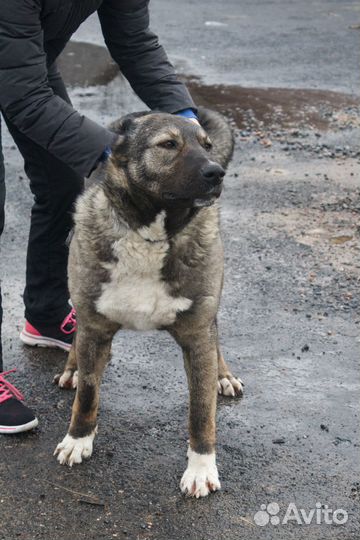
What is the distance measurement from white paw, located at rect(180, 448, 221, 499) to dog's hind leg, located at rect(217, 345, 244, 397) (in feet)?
2.06

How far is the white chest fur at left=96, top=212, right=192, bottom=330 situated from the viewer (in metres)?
→ 3.51

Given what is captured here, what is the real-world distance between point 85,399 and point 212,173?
119cm

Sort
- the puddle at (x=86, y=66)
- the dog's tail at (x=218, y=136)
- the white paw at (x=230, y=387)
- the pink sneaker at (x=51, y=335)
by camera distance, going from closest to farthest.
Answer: the dog's tail at (x=218, y=136)
the white paw at (x=230, y=387)
the pink sneaker at (x=51, y=335)
the puddle at (x=86, y=66)

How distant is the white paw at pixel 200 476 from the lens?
3.50m

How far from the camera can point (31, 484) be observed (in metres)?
3.59

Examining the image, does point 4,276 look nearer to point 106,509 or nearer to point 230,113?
point 106,509

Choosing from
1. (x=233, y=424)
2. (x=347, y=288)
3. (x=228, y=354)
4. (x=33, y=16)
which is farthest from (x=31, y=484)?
(x=347, y=288)

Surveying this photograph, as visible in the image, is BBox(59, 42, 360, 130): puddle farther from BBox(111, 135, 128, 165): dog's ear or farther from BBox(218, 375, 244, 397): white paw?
BBox(111, 135, 128, 165): dog's ear

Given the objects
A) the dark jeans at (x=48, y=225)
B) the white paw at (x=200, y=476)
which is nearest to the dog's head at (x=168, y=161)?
the dark jeans at (x=48, y=225)

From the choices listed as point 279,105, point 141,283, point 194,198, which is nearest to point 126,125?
point 194,198

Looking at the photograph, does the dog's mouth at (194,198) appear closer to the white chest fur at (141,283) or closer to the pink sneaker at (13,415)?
the white chest fur at (141,283)

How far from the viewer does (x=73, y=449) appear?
147 inches

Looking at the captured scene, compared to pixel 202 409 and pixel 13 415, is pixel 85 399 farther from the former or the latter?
pixel 202 409

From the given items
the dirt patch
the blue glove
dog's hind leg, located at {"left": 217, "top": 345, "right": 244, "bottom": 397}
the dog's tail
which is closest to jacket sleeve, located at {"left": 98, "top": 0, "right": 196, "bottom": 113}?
the blue glove
